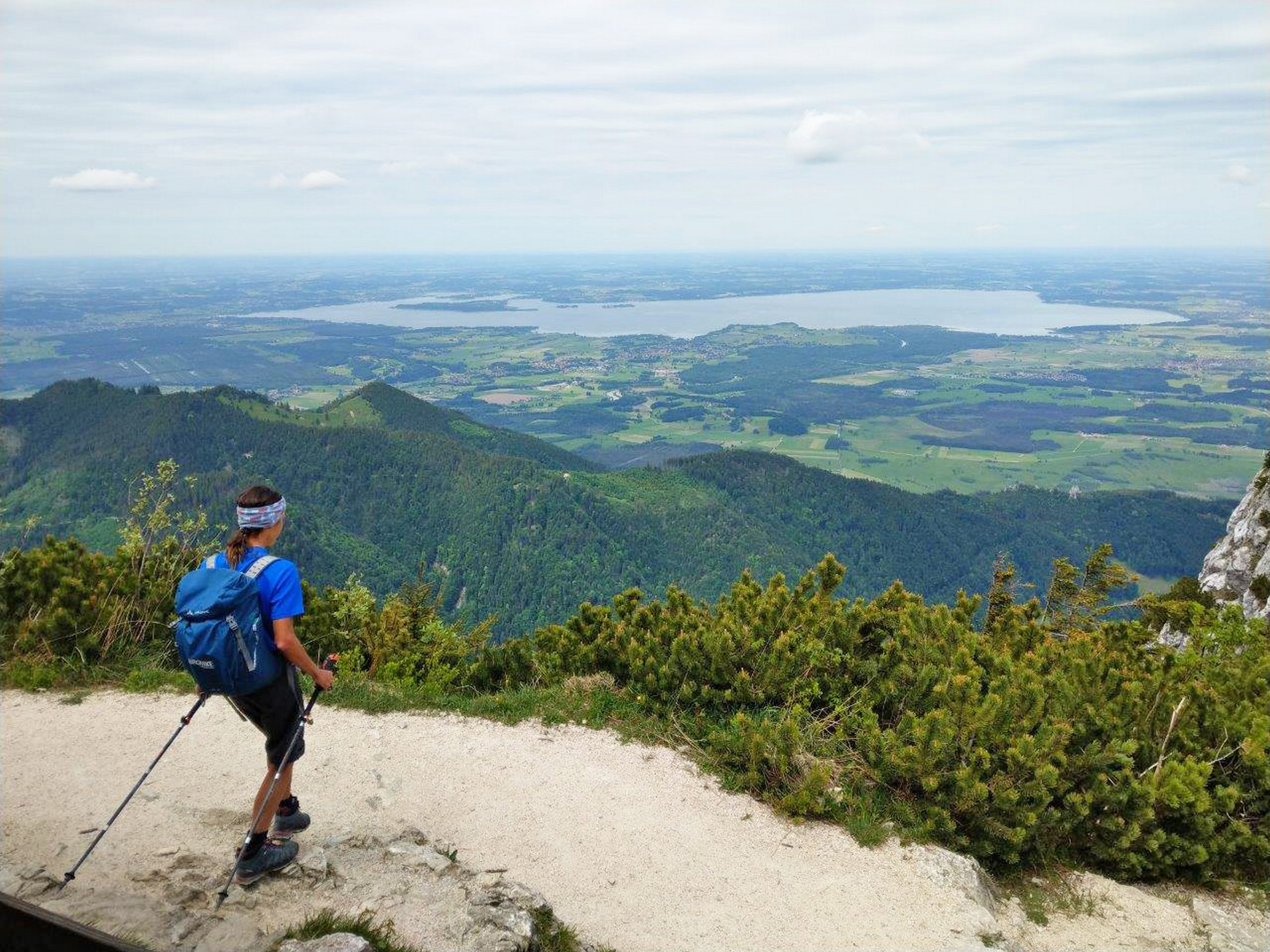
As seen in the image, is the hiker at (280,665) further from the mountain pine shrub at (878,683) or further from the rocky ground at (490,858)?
the mountain pine shrub at (878,683)

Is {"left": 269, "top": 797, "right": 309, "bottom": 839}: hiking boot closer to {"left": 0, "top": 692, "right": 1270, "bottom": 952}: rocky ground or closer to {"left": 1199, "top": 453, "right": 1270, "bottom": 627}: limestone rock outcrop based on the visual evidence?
{"left": 0, "top": 692, "right": 1270, "bottom": 952}: rocky ground

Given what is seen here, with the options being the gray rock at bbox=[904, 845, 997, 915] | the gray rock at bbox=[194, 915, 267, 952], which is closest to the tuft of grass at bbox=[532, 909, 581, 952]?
the gray rock at bbox=[194, 915, 267, 952]

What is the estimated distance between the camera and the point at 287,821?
21.4ft

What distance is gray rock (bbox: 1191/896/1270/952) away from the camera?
6.81m

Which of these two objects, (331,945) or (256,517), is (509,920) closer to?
(331,945)

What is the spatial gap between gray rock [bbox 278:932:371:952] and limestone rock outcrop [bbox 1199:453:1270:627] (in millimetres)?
27830

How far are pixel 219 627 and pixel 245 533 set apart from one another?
78cm

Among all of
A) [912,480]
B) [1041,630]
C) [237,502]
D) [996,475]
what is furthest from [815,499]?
[237,502]

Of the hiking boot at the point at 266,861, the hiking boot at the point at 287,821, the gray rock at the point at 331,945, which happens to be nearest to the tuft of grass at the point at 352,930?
the gray rock at the point at 331,945

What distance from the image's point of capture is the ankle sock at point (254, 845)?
230 inches

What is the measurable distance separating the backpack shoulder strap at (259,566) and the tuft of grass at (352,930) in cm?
251

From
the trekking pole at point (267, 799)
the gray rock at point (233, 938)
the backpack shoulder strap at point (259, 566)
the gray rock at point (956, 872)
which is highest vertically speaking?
the backpack shoulder strap at point (259, 566)

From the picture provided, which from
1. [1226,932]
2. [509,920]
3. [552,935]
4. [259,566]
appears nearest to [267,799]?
[259,566]

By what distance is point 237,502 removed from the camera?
5746 millimetres
